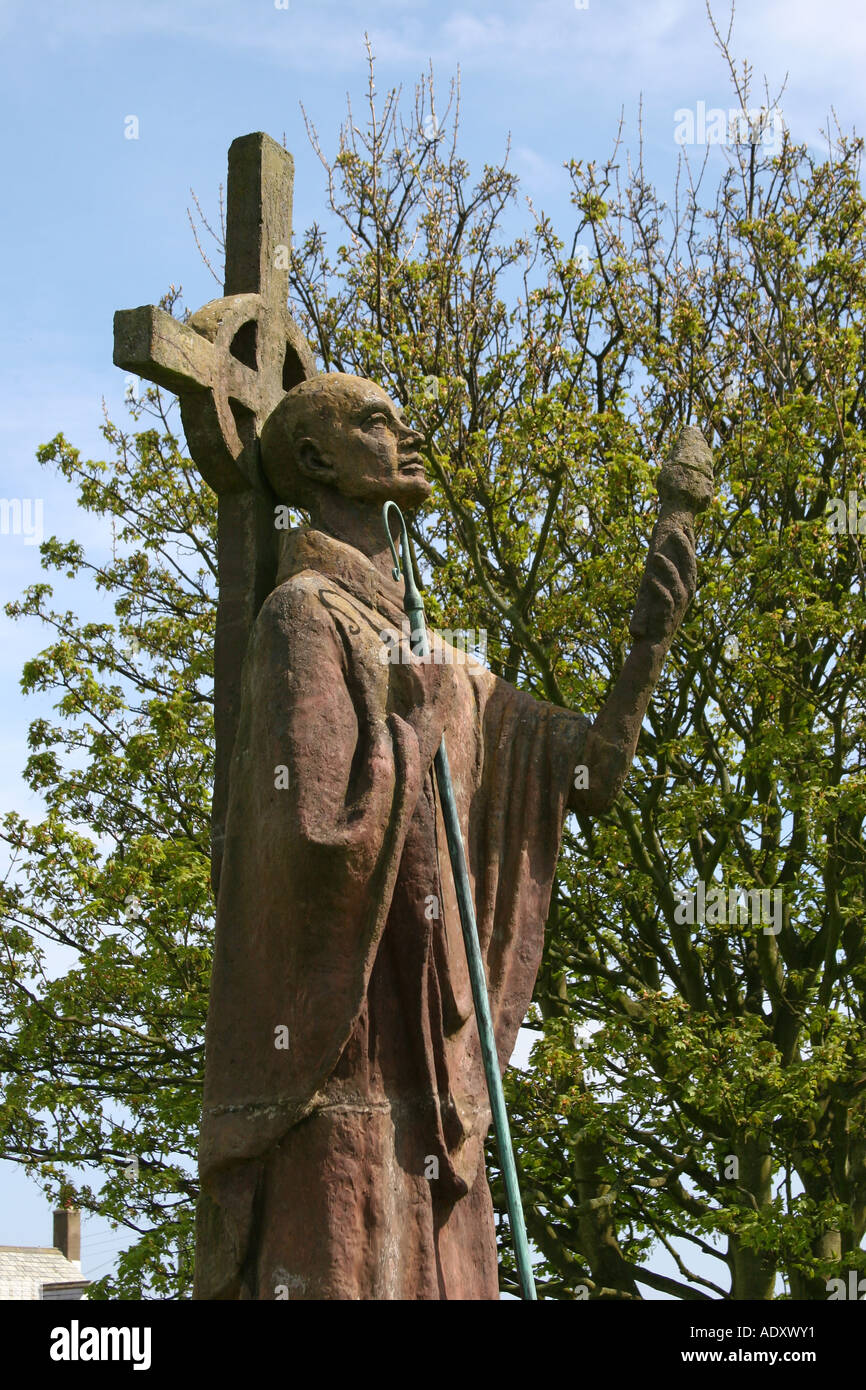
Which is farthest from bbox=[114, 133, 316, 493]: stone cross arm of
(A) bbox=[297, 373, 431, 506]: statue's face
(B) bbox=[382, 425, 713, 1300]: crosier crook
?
(B) bbox=[382, 425, 713, 1300]: crosier crook

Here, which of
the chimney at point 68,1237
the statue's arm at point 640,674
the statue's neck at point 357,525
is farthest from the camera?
the chimney at point 68,1237

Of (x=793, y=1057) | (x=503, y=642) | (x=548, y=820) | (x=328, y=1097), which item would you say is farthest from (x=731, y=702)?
(x=328, y=1097)

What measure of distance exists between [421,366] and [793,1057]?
6.48m

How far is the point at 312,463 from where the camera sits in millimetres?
6445

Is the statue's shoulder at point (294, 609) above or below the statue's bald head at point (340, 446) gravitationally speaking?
below

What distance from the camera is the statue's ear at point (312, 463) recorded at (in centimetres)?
641

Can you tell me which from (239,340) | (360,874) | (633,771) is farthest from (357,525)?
(633,771)

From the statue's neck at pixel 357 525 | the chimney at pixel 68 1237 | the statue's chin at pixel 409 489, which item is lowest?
the chimney at pixel 68 1237

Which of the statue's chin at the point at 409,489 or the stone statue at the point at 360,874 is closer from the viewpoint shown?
the stone statue at the point at 360,874

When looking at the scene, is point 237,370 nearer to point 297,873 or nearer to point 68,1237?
point 297,873

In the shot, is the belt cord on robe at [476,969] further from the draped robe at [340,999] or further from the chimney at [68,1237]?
the chimney at [68,1237]

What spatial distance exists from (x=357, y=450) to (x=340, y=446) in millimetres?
63

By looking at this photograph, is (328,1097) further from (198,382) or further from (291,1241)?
(198,382)

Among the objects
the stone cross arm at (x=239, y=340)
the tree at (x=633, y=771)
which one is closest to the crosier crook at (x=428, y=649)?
the stone cross arm at (x=239, y=340)
